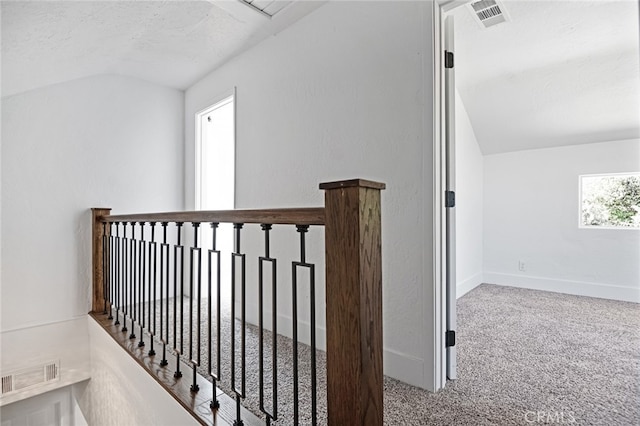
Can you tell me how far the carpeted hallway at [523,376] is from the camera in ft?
4.91

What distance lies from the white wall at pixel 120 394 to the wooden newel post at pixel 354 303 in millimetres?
930

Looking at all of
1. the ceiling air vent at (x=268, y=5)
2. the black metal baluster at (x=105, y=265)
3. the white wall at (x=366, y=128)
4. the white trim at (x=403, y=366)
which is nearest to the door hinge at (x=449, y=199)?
the white wall at (x=366, y=128)

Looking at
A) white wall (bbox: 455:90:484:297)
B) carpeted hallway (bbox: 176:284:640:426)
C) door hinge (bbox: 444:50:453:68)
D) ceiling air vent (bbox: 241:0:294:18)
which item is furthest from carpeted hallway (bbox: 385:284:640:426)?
ceiling air vent (bbox: 241:0:294:18)

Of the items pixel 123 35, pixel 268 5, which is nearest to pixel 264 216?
pixel 268 5

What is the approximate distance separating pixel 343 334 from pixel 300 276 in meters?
1.49

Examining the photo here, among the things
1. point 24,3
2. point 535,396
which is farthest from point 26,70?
point 535,396

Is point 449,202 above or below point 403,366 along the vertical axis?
above

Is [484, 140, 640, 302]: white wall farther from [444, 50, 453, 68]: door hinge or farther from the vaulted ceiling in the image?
[444, 50, 453, 68]: door hinge

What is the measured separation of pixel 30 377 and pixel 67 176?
5.56ft

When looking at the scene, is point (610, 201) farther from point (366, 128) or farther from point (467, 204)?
point (366, 128)

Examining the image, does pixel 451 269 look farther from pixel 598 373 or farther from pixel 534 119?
pixel 534 119

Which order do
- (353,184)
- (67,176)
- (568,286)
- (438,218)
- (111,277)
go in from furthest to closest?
1. (568,286)
2. (67,176)
3. (111,277)
4. (438,218)
5. (353,184)

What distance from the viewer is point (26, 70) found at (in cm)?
233

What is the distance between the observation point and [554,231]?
4.03m
